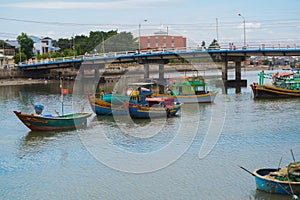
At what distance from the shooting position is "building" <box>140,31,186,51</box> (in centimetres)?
5794

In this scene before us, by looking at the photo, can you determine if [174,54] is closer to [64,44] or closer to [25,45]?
[25,45]

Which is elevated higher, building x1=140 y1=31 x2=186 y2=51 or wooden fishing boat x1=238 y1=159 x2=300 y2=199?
building x1=140 y1=31 x2=186 y2=51

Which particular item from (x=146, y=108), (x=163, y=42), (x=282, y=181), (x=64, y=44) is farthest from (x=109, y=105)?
(x=64, y=44)

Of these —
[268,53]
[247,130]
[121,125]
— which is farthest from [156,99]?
[268,53]

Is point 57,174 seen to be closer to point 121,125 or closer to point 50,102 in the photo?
point 121,125

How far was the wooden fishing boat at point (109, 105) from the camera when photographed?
34.4m

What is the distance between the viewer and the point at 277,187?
54.7ft

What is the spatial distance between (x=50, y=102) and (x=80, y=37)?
216 feet

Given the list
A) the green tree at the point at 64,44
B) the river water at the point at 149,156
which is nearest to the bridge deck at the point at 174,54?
the river water at the point at 149,156

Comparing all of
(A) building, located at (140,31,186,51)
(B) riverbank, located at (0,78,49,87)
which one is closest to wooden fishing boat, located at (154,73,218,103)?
(A) building, located at (140,31,186,51)

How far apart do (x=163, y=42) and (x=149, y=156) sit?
35.8m

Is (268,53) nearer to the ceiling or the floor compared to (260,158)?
nearer to the ceiling

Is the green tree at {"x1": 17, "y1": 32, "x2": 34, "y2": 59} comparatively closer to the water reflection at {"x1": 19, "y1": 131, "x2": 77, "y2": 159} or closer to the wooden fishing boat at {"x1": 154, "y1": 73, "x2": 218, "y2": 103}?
the wooden fishing boat at {"x1": 154, "y1": 73, "x2": 218, "y2": 103}

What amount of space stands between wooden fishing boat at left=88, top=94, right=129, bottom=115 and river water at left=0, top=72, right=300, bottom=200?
640 mm
